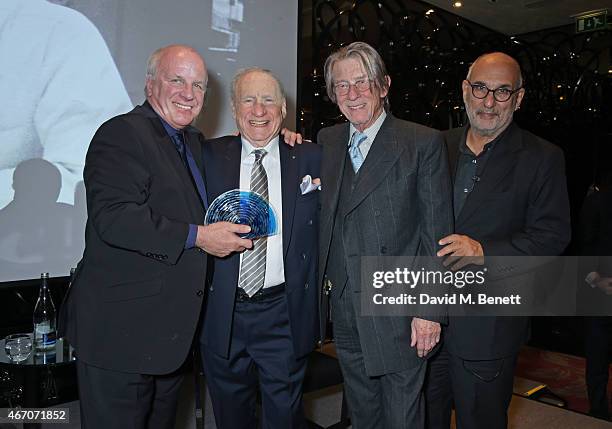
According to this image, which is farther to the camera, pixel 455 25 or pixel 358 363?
pixel 455 25

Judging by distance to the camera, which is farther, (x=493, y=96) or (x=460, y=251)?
(x=493, y=96)

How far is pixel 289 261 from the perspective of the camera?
6.57 feet

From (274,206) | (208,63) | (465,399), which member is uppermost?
(208,63)

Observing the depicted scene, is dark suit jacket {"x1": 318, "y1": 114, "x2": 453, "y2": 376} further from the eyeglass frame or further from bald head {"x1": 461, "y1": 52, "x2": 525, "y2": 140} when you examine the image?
bald head {"x1": 461, "y1": 52, "x2": 525, "y2": 140}

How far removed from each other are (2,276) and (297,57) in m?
2.97

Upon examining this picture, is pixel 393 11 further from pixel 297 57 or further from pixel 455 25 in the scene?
pixel 297 57

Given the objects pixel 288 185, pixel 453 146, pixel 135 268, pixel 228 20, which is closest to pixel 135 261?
pixel 135 268

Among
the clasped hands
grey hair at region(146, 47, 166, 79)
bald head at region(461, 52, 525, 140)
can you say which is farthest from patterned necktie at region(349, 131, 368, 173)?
grey hair at region(146, 47, 166, 79)

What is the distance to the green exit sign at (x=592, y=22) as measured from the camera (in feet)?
16.2

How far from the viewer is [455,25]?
573 centimetres

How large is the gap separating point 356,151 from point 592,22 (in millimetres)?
4558

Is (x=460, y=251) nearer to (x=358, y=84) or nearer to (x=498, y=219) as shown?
(x=498, y=219)

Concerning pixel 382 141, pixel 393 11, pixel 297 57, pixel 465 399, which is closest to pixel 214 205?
pixel 382 141

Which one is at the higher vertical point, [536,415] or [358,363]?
[358,363]
